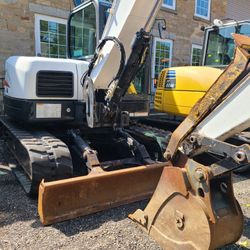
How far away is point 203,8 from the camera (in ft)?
46.2

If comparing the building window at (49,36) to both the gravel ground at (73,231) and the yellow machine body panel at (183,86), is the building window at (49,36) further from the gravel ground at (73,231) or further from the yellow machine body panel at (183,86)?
the gravel ground at (73,231)

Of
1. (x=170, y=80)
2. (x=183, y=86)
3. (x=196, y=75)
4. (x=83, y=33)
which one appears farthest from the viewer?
(x=170, y=80)

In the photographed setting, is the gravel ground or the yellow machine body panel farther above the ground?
the yellow machine body panel

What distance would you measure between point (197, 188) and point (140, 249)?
0.85 metres

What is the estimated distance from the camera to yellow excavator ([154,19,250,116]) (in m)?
4.70

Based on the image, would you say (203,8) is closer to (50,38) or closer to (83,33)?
(50,38)

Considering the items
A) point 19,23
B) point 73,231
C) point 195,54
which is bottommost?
point 73,231

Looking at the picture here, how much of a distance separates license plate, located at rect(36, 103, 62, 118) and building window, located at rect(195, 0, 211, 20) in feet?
36.8

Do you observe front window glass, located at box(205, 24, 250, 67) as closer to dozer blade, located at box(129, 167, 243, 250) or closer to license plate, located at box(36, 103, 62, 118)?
license plate, located at box(36, 103, 62, 118)

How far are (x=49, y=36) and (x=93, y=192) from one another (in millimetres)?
6746

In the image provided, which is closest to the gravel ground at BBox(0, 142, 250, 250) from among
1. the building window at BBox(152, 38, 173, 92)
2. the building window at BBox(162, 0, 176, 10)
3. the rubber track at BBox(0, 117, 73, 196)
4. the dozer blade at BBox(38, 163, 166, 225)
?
the dozer blade at BBox(38, 163, 166, 225)

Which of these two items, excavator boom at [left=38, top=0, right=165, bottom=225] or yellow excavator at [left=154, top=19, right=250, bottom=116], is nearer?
excavator boom at [left=38, top=0, right=165, bottom=225]

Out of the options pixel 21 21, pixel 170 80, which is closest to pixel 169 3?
pixel 21 21

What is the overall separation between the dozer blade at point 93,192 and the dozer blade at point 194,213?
86cm
